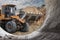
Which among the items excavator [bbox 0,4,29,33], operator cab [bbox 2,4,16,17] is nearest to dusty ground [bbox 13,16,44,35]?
excavator [bbox 0,4,29,33]

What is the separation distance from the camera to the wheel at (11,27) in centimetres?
147

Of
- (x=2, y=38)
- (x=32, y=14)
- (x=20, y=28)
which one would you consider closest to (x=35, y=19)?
(x=32, y=14)

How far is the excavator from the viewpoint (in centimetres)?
147

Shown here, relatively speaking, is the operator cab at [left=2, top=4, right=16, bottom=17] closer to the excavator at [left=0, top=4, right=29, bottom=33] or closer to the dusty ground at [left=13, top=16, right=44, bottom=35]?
the excavator at [left=0, top=4, right=29, bottom=33]

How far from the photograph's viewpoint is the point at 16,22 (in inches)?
58.2

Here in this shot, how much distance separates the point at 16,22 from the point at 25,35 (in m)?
0.15

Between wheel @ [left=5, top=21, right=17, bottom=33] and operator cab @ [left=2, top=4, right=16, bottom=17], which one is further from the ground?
operator cab @ [left=2, top=4, right=16, bottom=17]

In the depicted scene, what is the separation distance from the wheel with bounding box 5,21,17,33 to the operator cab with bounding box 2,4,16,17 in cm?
8

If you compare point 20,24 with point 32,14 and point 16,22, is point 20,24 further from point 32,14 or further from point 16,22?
point 32,14

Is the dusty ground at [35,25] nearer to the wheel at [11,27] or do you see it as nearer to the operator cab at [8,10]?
the wheel at [11,27]

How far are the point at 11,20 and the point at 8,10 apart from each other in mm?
98

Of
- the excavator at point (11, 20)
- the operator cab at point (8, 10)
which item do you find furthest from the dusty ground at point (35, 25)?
the operator cab at point (8, 10)

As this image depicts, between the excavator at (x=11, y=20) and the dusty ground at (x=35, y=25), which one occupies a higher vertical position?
the excavator at (x=11, y=20)

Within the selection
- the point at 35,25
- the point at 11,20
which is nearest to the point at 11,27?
the point at 11,20
